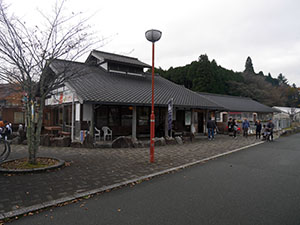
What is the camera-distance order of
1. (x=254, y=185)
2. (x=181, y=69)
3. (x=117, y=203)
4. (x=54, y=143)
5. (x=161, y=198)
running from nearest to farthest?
(x=117, y=203), (x=161, y=198), (x=254, y=185), (x=54, y=143), (x=181, y=69)

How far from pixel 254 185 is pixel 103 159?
507 centimetres

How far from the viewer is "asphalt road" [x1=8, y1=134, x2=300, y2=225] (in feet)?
11.3

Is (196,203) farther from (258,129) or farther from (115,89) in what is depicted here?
(258,129)

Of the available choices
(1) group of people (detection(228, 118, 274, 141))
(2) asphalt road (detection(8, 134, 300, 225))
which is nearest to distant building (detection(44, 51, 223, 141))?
(1) group of people (detection(228, 118, 274, 141))

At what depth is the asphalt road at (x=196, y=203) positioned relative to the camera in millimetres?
3459

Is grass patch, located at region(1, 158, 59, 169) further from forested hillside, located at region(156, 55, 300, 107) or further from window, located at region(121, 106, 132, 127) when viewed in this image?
forested hillside, located at region(156, 55, 300, 107)

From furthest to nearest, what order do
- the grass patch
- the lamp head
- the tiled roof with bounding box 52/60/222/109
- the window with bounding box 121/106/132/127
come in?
1. the window with bounding box 121/106/132/127
2. the tiled roof with bounding box 52/60/222/109
3. the lamp head
4. the grass patch

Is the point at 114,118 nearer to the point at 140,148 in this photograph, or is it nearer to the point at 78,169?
the point at 140,148

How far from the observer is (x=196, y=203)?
4.11m

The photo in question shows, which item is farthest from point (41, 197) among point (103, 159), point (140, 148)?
point (140, 148)

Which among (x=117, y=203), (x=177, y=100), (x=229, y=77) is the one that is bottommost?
(x=117, y=203)

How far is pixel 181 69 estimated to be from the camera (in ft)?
147

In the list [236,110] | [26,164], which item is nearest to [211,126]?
[26,164]

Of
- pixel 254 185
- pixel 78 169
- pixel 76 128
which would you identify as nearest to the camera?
pixel 254 185
